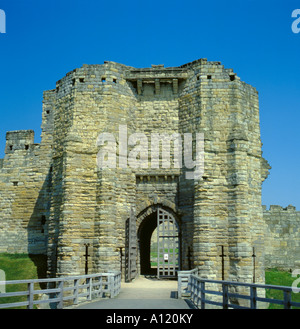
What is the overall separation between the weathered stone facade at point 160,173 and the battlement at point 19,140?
4.23 m

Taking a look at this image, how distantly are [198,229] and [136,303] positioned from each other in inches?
265

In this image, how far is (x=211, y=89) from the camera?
18500mm

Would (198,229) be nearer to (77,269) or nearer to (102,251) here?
(102,251)

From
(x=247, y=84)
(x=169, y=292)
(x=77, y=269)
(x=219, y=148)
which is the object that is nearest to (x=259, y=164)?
(x=219, y=148)

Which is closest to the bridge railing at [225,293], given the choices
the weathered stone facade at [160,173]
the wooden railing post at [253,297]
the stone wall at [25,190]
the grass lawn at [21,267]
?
the wooden railing post at [253,297]

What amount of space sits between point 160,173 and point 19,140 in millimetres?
9226

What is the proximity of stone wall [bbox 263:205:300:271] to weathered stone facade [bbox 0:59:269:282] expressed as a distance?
20.4ft

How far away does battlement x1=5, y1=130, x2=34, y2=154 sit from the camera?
2329 cm

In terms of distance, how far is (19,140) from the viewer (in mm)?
23469

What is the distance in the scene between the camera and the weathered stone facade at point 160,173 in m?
17.2

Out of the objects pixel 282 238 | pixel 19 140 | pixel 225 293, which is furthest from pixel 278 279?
pixel 19 140

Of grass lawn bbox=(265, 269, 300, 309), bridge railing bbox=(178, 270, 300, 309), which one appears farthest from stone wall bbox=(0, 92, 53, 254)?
grass lawn bbox=(265, 269, 300, 309)

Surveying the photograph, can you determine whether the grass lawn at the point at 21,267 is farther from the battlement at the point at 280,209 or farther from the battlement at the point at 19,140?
the battlement at the point at 280,209

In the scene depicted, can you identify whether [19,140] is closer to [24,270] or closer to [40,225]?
[40,225]
